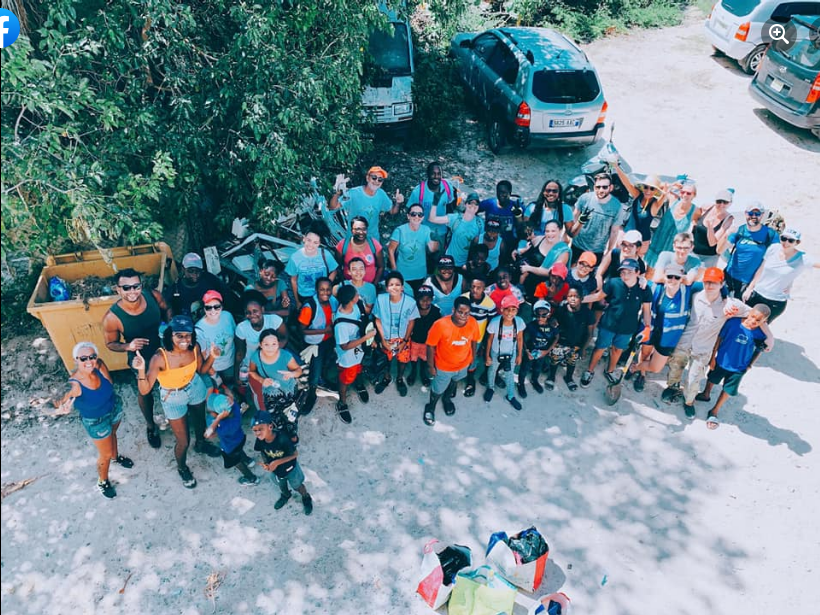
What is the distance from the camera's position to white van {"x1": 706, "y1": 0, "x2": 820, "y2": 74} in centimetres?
1362

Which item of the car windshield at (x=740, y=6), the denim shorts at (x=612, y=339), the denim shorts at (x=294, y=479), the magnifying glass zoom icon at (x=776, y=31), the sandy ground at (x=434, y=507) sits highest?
the car windshield at (x=740, y=6)

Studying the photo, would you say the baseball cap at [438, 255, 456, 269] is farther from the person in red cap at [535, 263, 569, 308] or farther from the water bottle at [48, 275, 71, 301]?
the water bottle at [48, 275, 71, 301]

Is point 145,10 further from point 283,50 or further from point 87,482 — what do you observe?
point 87,482

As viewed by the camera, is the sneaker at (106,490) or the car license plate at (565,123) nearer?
the sneaker at (106,490)

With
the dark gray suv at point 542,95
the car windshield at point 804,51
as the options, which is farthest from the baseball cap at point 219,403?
the car windshield at point 804,51

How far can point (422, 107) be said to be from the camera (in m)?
11.7

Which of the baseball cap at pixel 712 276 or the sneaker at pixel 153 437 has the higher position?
the baseball cap at pixel 712 276

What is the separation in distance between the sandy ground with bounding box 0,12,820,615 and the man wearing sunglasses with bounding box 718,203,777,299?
1.27 meters

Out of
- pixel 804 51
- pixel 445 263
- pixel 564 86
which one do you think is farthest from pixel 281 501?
pixel 804 51

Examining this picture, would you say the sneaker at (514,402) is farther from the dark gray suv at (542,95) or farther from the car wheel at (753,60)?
the car wheel at (753,60)

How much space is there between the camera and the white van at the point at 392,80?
10961 mm

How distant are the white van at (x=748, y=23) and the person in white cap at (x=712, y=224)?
8.60 metres

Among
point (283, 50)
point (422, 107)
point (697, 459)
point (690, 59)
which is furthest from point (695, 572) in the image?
point (690, 59)

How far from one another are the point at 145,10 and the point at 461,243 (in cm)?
427
